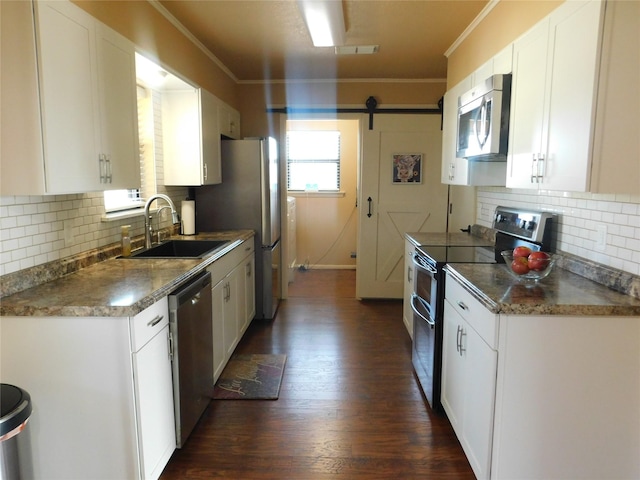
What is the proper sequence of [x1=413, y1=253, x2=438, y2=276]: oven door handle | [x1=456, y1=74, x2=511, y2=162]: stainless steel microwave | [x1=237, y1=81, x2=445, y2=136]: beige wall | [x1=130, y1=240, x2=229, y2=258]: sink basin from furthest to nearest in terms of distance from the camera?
[x1=237, y1=81, x2=445, y2=136]: beige wall → [x1=130, y1=240, x2=229, y2=258]: sink basin → [x1=413, y1=253, x2=438, y2=276]: oven door handle → [x1=456, y1=74, x2=511, y2=162]: stainless steel microwave

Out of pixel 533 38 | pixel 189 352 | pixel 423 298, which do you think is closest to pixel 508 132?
pixel 533 38

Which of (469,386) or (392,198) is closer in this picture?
(469,386)

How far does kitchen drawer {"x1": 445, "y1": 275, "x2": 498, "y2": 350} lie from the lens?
1.78 meters

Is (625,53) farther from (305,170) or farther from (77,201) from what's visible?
(305,170)

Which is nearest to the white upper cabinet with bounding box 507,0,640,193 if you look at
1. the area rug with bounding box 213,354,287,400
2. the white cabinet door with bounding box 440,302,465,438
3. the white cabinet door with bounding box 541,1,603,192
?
the white cabinet door with bounding box 541,1,603,192

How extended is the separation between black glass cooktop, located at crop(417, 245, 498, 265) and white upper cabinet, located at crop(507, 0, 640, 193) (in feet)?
2.30

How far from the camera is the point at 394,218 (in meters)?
4.91

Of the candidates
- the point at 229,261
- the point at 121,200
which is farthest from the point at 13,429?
the point at 229,261

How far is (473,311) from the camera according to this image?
2.01 metres

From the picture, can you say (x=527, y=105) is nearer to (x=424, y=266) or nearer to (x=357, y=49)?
(x=424, y=266)

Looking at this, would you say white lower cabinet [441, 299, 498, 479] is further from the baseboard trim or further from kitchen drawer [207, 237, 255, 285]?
the baseboard trim

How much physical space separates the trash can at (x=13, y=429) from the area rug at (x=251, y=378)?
49.2 inches

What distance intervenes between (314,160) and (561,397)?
5243 millimetres

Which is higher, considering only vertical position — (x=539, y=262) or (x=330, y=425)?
(x=539, y=262)
